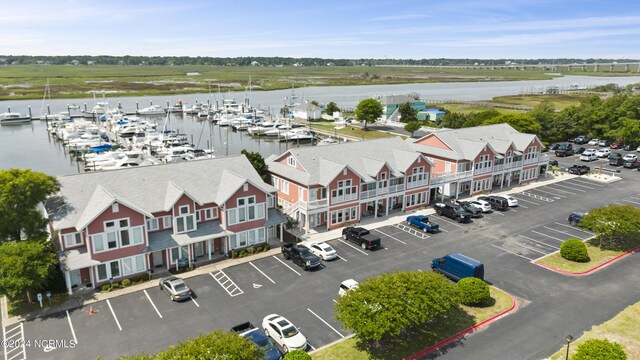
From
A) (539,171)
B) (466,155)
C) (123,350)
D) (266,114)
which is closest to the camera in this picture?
(123,350)

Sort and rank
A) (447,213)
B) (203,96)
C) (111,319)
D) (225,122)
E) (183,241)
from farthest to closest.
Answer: (203,96)
(225,122)
(447,213)
(183,241)
(111,319)

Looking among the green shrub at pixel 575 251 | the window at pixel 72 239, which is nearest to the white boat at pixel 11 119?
the window at pixel 72 239

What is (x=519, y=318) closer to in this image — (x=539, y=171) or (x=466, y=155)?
(x=466, y=155)

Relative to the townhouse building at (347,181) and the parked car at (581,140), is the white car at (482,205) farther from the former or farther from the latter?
the parked car at (581,140)

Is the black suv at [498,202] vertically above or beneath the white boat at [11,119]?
beneath

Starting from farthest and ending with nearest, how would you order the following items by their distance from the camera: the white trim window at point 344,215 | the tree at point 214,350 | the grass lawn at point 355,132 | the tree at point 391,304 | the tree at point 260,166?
the grass lawn at point 355,132 < the tree at point 260,166 < the white trim window at point 344,215 < the tree at point 391,304 < the tree at point 214,350

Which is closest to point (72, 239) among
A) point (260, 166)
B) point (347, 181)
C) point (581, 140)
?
point (260, 166)

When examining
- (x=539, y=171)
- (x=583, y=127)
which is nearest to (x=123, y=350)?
(x=539, y=171)
